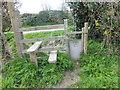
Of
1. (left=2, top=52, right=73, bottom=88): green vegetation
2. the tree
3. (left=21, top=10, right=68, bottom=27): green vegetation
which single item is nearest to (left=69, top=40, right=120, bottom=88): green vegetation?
the tree

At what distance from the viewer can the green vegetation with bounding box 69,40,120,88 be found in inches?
64.1

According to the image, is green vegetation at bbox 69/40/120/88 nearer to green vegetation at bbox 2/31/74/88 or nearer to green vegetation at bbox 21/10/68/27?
green vegetation at bbox 2/31/74/88

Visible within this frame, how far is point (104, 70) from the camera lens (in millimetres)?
1923

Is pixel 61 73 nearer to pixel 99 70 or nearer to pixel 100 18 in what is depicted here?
pixel 99 70

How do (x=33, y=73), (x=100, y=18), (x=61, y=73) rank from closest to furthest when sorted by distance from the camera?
(x=33, y=73), (x=61, y=73), (x=100, y=18)

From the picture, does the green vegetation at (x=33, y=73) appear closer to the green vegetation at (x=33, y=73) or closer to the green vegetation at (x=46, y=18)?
the green vegetation at (x=33, y=73)

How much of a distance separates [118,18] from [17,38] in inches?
94.0

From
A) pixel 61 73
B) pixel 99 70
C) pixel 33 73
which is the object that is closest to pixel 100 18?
pixel 99 70

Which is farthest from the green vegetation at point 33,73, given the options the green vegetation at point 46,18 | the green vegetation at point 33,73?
the green vegetation at point 46,18

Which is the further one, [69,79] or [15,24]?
[15,24]

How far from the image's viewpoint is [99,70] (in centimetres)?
195

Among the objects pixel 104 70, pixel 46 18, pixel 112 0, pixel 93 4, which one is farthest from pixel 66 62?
pixel 46 18

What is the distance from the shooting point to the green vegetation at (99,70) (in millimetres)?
1627

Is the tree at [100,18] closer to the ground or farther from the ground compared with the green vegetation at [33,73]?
farther from the ground
